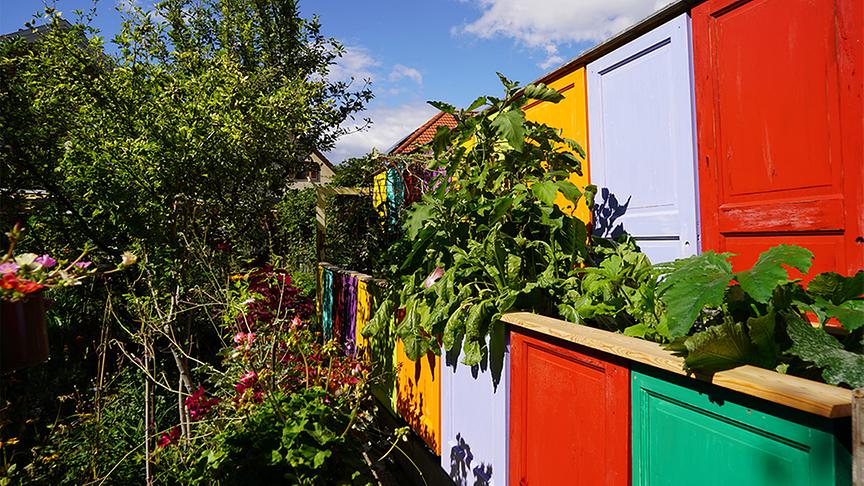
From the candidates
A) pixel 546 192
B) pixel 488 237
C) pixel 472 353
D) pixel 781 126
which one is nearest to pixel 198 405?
pixel 472 353

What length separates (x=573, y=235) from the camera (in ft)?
7.81

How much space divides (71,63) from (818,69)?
4308 millimetres

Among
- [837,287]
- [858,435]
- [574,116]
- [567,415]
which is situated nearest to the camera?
[858,435]

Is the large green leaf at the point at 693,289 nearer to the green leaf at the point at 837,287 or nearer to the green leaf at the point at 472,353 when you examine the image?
the green leaf at the point at 837,287

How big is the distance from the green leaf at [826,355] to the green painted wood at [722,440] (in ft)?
0.38

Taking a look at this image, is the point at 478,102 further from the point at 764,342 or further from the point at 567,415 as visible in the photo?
the point at 764,342

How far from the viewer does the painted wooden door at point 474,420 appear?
2371 mm

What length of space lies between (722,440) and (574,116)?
2.63 metres

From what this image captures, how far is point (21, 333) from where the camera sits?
4.77 ft

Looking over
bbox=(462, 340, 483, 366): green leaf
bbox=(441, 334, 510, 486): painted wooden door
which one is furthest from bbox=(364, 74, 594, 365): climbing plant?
bbox=(441, 334, 510, 486): painted wooden door

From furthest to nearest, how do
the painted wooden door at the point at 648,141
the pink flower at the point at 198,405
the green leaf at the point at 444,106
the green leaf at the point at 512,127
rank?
the pink flower at the point at 198,405 < the green leaf at the point at 444,106 < the painted wooden door at the point at 648,141 < the green leaf at the point at 512,127

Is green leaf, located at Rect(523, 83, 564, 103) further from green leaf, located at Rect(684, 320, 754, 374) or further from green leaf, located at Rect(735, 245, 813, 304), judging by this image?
green leaf, located at Rect(684, 320, 754, 374)

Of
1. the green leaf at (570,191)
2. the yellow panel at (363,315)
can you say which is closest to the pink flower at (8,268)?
the green leaf at (570,191)

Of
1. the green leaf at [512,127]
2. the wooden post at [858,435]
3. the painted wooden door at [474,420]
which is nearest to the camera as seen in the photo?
the wooden post at [858,435]
